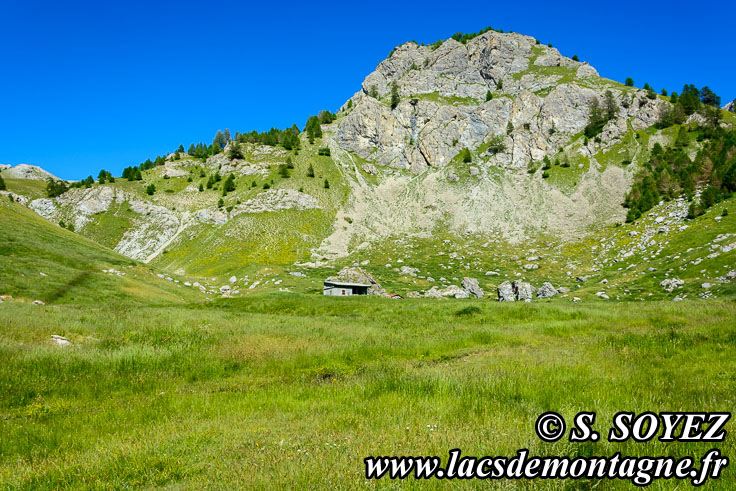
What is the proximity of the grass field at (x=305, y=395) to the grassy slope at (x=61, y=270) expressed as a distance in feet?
77.3

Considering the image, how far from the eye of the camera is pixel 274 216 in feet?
318

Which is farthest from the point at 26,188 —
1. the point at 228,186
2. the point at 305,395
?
the point at 305,395

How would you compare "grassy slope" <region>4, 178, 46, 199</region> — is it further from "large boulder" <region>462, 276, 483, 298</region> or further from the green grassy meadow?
"large boulder" <region>462, 276, 483, 298</region>

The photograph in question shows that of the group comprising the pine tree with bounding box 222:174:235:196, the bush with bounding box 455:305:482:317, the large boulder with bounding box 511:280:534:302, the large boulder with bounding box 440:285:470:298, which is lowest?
the bush with bounding box 455:305:482:317

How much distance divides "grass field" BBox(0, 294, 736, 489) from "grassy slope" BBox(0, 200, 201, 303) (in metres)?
23.6

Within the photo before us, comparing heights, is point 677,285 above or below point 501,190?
below

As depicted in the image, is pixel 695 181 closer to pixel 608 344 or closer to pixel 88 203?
pixel 608 344

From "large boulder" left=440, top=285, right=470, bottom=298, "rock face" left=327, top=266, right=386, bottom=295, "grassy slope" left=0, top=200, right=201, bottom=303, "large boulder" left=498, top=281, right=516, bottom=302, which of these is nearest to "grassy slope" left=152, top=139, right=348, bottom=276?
"grassy slope" left=0, top=200, right=201, bottom=303

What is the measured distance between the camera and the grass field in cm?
491

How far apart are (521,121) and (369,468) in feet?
455

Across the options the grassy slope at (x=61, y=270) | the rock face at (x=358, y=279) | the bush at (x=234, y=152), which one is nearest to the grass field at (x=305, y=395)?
the grassy slope at (x=61, y=270)

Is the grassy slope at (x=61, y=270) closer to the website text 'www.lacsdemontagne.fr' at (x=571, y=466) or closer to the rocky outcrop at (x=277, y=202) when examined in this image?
the rocky outcrop at (x=277, y=202)

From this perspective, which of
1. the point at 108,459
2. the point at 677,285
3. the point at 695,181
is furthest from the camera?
the point at 695,181

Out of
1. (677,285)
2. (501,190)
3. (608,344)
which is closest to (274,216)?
(501,190)
